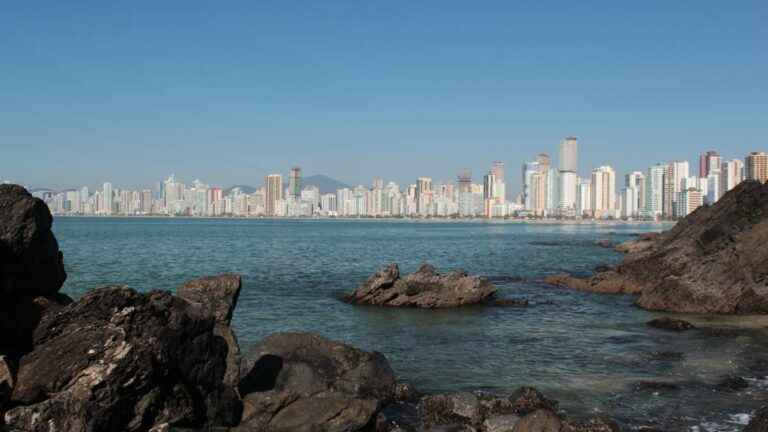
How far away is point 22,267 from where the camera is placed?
12.0 metres

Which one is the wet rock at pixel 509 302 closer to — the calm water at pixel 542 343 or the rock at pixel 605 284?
the calm water at pixel 542 343

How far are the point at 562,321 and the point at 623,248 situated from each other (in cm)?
5443

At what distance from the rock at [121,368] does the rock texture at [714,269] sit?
83.0ft

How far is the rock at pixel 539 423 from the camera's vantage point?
1188 cm

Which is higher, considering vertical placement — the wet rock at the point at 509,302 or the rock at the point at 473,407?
the rock at the point at 473,407

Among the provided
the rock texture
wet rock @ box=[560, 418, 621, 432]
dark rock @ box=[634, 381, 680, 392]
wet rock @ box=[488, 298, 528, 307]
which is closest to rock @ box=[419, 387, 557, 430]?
wet rock @ box=[560, 418, 621, 432]

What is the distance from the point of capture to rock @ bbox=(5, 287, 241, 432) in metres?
9.51

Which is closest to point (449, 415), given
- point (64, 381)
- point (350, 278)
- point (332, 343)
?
point (332, 343)

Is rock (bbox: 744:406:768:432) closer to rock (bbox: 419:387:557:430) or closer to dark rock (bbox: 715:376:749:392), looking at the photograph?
rock (bbox: 419:387:557:430)

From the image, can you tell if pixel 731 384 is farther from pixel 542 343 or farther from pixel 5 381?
pixel 5 381

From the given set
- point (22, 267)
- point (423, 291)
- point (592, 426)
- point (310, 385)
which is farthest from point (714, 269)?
point (22, 267)

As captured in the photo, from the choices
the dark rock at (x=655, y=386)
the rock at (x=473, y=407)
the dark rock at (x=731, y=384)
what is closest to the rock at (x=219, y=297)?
the rock at (x=473, y=407)

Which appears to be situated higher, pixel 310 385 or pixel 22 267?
pixel 22 267

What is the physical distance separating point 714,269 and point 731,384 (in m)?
16.5
